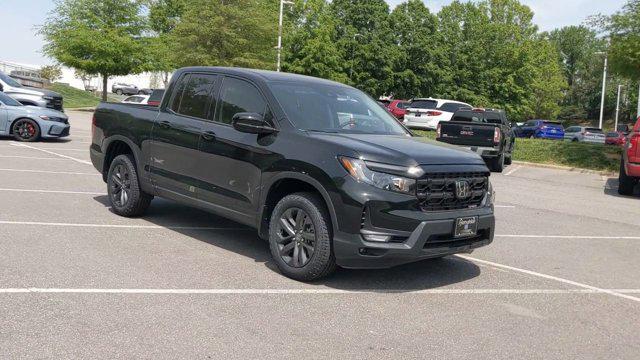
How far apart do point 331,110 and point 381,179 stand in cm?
147

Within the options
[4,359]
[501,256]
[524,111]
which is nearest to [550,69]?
[524,111]

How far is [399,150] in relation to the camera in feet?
18.2

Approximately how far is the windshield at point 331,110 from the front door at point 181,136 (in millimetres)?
A: 1032

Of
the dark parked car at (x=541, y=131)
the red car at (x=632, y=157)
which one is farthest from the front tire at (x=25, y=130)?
the dark parked car at (x=541, y=131)

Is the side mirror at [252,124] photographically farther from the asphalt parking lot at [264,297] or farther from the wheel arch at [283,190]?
the asphalt parking lot at [264,297]

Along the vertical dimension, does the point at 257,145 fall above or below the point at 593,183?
above

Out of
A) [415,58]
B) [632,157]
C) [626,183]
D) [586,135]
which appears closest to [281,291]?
[632,157]

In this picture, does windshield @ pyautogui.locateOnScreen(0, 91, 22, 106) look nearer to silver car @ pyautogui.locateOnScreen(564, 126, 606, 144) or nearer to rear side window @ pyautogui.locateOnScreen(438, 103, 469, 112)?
rear side window @ pyautogui.locateOnScreen(438, 103, 469, 112)

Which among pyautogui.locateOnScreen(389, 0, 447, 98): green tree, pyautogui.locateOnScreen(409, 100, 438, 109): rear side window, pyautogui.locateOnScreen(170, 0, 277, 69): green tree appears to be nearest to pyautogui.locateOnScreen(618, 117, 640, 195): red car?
pyautogui.locateOnScreen(409, 100, 438, 109): rear side window

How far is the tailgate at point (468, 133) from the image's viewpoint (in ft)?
55.3

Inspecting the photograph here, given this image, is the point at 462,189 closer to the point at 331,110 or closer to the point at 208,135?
the point at 331,110

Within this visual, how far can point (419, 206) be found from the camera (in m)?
5.39

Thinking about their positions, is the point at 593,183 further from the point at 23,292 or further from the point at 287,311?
the point at 23,292

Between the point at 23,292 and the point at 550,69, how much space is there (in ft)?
228
